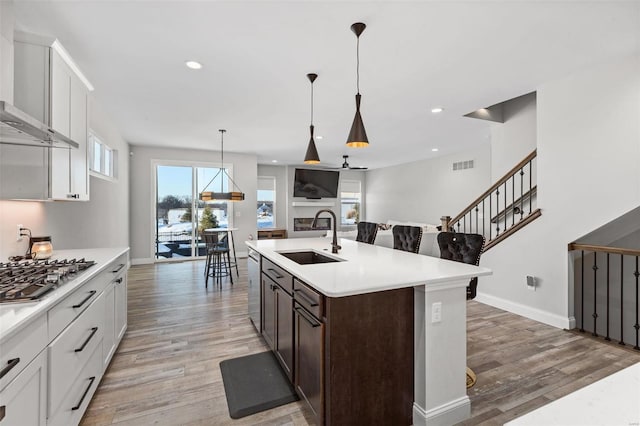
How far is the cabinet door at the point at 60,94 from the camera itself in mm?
2137

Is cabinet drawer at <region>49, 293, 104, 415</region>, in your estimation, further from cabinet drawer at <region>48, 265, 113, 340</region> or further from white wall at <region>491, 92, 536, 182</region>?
white wall at <region>491, 92, 536, 182</region>

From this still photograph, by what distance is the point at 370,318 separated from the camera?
5.62 feet

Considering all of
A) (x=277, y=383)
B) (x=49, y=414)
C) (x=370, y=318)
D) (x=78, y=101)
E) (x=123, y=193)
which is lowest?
(x=277, y=383)

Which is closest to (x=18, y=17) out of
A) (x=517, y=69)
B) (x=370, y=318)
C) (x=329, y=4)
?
(x=329, y=4)

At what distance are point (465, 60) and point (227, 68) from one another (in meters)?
2.38

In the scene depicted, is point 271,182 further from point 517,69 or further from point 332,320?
point 332,320

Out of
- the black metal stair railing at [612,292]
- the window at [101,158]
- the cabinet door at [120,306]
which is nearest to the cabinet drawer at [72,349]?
the cabinet door at [120,306]

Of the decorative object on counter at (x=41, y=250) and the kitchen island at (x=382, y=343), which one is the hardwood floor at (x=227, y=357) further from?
the decorative object on counter at (x=41, y=250)

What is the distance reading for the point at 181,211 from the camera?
24.1 ft

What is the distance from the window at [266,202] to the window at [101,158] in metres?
4.75

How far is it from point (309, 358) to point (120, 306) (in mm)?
2143

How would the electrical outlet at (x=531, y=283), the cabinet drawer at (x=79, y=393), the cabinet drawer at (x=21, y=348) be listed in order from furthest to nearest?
1. the electrical outlet at (x=531, y=283)
2. the cabinet drawer at (x=79, y=393)
3. the cabinet drawer at (x=21, y=348)

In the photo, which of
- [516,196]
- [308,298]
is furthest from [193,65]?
[516,196]

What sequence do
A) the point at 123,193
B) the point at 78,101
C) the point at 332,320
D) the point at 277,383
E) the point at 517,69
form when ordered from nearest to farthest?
the point at 332,320 < the point at 277,383 < the point at 78,101 < the point at 517,69 < the point at 123,193
